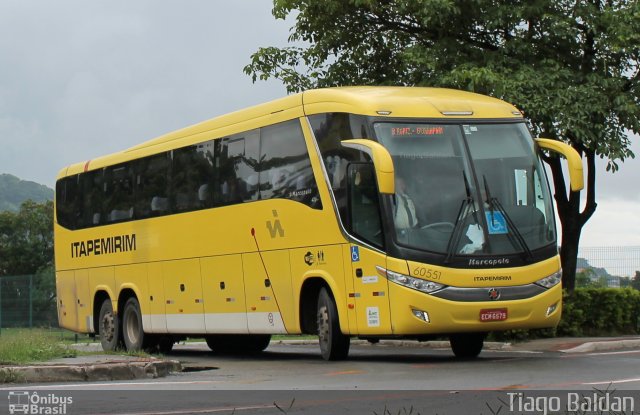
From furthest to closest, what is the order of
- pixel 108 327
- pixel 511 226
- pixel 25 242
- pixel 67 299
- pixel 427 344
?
pixel 25 242 → pixel 67 299 → pixel 108 327 → pixel 427 344 → pixel 511 226

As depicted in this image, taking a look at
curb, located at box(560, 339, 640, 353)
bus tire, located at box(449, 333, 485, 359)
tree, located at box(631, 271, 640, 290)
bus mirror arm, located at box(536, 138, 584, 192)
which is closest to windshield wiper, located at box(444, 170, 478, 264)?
bus mirror arm, located at box(536, 138, 584, 192)

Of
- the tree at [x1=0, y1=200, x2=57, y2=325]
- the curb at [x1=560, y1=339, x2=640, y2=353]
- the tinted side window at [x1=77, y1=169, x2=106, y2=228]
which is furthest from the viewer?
the tree at [x1=0, y1=200, x2=57, y2=325]

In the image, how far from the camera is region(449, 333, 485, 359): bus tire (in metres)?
19.0

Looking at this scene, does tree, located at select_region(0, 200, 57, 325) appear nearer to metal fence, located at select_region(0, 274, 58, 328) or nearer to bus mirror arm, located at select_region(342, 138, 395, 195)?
metal fence, located at select_region(0, 274, 58, 328)

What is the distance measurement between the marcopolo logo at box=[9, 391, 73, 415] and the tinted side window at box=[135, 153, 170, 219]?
1037 cm

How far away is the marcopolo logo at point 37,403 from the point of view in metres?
10.5

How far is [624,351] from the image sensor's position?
20.6m

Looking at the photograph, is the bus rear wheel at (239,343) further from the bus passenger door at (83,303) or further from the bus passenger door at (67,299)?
the bus passenger door at (67,299)

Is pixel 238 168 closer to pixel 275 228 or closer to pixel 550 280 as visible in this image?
pixel 275 228

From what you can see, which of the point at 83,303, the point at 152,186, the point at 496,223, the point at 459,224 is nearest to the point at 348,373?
the point at 459,224

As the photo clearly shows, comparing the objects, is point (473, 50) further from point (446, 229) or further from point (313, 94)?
point (446, 229)

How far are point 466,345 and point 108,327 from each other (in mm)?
8471

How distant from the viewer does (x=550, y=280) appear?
1714 centimetres

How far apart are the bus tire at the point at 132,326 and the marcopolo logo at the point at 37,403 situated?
36.3 ft
